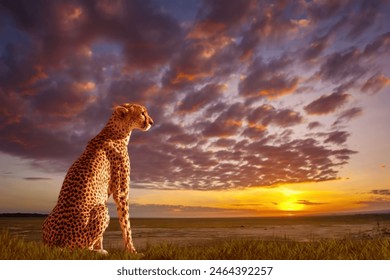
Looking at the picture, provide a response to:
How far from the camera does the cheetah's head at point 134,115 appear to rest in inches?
276

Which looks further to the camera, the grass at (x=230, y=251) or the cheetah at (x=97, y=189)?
the cheetah at (x=97, y=189)

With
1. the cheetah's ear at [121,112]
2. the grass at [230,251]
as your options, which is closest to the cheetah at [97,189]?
the cheetah's ear at [121,112]

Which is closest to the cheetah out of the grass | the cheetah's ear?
the cheetah's ear

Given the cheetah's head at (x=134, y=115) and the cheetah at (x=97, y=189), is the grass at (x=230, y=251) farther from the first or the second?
the cheetah's head at (x=134, y=115)

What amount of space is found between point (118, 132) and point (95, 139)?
345 millimetres

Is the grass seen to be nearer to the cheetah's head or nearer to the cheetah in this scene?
the cheetah

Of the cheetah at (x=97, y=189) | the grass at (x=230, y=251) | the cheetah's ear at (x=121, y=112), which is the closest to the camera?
the grass at (x=230, y=251)

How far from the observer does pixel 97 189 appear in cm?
635

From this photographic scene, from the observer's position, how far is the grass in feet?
19.4

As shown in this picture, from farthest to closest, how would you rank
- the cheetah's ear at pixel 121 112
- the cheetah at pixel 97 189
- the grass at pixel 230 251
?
the cheetah's ear at pixel 121 112 < the cheetah at pixel 97 189 < the grass at pixel 230 251

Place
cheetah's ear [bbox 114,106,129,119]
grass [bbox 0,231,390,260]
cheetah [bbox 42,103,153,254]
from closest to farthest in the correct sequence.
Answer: grass [bbox 0,231,390,260] → cheetah [bbox 42,103,153,254] → cheetah's ear [bbox 114,106,129,119]

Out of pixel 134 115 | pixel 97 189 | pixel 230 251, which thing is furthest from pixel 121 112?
pixel 230 251
